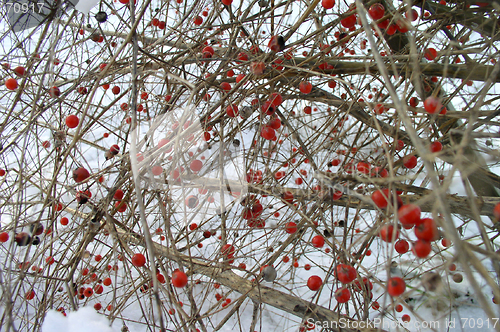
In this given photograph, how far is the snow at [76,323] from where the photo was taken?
3.70 ft

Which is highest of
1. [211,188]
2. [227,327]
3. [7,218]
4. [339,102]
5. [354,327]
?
[7,218]

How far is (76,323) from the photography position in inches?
44.8

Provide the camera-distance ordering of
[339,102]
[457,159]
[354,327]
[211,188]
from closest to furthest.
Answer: [457,159]
[354,327]
[339,102]
[211,188]

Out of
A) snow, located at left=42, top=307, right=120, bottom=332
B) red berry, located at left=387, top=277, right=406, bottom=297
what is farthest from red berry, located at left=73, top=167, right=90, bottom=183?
red berry, located at left=387, top=277, right=406, bottom=297

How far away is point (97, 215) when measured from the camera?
1.15 meters

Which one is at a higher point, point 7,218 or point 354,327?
point 7,218

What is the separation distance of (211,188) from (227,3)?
2.87 ft

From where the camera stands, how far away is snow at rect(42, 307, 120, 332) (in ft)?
3.70

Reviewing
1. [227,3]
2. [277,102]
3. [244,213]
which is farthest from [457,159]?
[227,3]

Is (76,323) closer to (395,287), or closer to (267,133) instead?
(267,133)

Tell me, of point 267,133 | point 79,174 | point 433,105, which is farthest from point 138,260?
point 433,105

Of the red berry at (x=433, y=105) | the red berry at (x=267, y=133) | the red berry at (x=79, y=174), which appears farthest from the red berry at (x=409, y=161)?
the red berry at (x=79, y=174)

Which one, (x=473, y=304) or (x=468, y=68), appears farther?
(x=473, y=304)

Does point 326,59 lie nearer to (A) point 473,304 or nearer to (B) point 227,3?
(B) point 227,3
